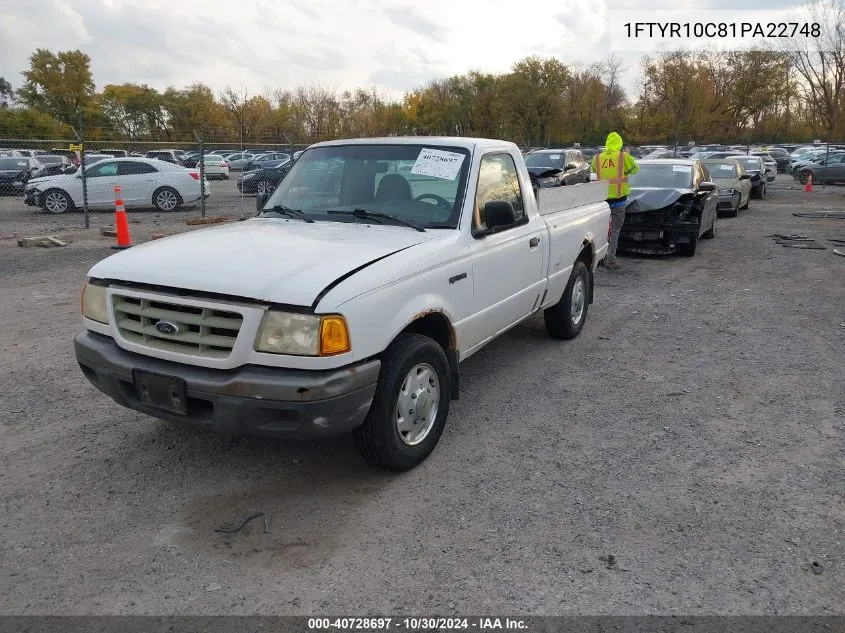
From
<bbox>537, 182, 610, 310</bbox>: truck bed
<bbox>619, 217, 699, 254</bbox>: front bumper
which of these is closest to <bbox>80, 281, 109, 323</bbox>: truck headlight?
<bbox>537, 182, 610, 310</bbox>: truck bed

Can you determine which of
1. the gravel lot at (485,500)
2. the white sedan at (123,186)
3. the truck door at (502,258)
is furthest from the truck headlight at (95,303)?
the white sedan at (123,186)

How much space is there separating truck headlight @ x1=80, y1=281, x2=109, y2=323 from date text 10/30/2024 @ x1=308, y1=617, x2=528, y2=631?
2.09 m

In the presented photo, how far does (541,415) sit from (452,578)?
2.02 meters

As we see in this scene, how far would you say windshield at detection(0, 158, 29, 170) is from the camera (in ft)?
78.4

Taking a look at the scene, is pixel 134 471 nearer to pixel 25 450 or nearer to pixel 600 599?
pixel 25 450

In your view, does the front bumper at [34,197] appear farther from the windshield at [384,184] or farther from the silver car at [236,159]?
the silver car at [236,159]

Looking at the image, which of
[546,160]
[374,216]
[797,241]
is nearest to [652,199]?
[797,241]

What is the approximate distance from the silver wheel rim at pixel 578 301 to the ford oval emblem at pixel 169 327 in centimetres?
404

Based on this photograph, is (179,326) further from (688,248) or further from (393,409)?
(688,248)

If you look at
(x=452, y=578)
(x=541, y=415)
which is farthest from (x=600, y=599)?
(x=541, y=415)

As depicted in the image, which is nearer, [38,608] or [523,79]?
[38,608]

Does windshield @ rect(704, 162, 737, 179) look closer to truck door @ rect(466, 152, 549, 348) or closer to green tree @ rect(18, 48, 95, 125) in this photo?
truck door @ rect(466, 152, 549, 348)

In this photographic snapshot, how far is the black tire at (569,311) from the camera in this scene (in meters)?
6.38

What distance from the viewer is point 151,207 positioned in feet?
61.4
